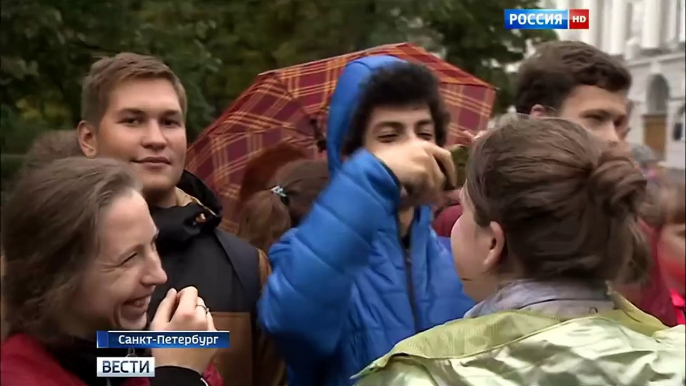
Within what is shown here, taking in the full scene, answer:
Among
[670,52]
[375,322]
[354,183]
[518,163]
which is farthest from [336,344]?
[670,52]

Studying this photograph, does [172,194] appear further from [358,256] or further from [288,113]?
[288,113]

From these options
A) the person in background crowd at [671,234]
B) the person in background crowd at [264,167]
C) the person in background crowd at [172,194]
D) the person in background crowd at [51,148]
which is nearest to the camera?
the person in background crowd at [51,148]

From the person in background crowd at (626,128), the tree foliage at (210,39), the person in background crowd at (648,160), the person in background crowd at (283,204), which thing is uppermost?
the tree foliage at (210,39)

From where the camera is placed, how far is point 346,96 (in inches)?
48.4

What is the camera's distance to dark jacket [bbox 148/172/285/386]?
110 centimetres

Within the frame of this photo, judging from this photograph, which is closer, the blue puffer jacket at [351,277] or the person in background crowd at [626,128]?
the blue puffer jacket at [351,277]

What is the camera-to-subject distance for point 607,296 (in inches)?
40.7

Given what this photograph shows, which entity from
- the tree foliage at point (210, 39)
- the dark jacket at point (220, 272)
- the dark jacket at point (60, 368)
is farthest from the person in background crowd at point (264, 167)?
the dark jacket at point (60, 368)

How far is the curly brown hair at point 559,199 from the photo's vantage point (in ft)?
3.18

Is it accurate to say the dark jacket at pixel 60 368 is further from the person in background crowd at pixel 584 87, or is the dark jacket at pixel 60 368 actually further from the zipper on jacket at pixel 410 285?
the person in background crowd at pixel 584 87

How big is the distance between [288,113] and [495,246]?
56cm

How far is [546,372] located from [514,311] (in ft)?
0.25

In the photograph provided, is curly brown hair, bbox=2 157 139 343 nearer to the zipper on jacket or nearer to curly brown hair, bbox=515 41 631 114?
the zipper on jacket

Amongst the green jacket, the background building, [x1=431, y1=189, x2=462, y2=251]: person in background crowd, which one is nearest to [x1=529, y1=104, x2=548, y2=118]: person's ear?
the background building
